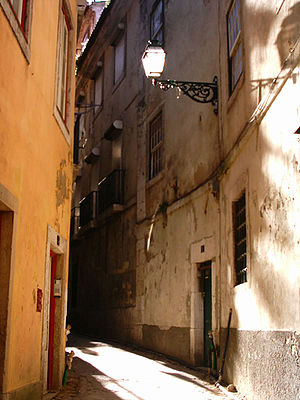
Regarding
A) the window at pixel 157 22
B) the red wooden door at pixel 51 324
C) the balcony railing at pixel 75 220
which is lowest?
the red wooden door at pixel 51 324

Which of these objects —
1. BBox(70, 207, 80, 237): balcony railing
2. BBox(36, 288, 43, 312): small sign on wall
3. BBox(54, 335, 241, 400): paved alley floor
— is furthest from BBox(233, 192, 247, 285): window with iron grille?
BBox(70, 207, 80, 237): balcony railing

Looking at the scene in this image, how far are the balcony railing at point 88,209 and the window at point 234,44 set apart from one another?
10.4 m

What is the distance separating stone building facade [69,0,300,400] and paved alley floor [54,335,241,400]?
46 centimetres

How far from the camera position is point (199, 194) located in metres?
10.8

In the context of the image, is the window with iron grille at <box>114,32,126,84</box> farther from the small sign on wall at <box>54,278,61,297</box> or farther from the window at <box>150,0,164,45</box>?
the small sign on wall at <box>54,278,61,297</box>

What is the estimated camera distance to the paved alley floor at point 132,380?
7703 mm

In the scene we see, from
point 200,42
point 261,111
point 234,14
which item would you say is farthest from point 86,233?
point 261,111

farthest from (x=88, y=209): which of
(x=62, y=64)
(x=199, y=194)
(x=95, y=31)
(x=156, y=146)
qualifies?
(x=62, y=64)

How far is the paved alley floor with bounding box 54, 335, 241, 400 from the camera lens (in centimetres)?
770

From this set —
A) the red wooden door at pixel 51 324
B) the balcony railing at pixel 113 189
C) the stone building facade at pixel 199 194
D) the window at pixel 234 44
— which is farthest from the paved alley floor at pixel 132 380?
the balcony railing at pixel 113 189

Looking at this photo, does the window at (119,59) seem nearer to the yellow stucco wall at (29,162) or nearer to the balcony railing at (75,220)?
the balcony railing at (75,220)

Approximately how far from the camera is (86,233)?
20.5 m

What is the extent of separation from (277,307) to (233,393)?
7.23 feet

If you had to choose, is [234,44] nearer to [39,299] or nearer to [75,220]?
[39,299]
